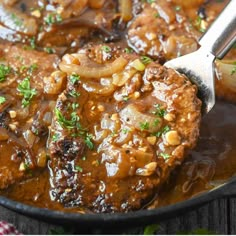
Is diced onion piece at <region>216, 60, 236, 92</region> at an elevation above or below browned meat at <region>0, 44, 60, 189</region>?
above

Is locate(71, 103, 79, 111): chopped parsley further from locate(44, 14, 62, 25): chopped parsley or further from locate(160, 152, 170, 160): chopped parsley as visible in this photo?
locate(44, 14, 62, 25): chopped parsley

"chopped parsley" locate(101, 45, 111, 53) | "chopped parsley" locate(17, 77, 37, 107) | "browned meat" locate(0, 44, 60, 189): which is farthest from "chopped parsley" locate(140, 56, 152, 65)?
"chopped parsley" locate(17, 77, 37, 107)

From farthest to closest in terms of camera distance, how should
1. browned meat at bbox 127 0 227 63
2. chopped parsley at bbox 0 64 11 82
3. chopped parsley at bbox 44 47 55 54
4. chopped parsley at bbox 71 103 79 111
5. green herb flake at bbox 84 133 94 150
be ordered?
1. chopped parsley at bbox 44 47 55 54
2. browned meat at bbox 127 0 227 63
3. chopped parsley at bbox 0 64 11 82
4. chopped parsley at bbox 71 103 79 111
5. green herb flake at bbox 84 133 94 150

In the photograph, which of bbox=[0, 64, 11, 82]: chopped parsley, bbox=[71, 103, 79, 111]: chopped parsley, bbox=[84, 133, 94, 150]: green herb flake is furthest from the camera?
bbox=[0, 64, 11, 82]: chopped parsley

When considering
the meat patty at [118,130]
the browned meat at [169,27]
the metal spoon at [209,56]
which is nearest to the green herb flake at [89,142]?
the meat patty at [118,130]

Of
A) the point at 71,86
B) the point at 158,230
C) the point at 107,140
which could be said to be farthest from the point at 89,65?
the point at 158,230

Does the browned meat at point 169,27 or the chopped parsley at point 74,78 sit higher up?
the browned meat at point 169,27

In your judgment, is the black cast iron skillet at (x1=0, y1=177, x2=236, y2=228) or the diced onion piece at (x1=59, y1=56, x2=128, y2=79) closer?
the black cast iron skillet at (x1=0, y1=177, x2=236, y2=228)

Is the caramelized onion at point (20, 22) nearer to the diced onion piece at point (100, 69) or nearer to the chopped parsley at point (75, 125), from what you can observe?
the diced onion piece at point (100, 69)
